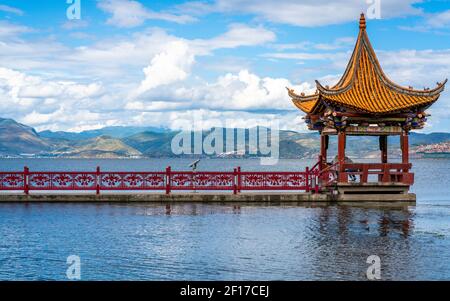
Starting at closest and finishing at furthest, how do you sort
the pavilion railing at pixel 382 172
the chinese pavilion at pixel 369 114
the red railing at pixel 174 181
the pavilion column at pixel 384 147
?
the chinese pavilion at pixel 369 114 < the pavilion railing at pixel 382 172 < the red railing at pixel 174 181 < the pavilion column at pixel 384 147

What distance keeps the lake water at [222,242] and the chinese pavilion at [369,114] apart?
2496 mm

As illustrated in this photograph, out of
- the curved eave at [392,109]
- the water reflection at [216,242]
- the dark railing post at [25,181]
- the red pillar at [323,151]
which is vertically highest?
the curved eave at [392,109]

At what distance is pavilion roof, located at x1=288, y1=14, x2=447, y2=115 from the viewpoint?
1272 inches

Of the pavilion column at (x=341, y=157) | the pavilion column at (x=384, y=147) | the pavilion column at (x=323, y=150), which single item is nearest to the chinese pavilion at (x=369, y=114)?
the pavilion column at (x=341, y=157)

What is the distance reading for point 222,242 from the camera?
21.4 m

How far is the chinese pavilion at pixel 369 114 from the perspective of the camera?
107 ft

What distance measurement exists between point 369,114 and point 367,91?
5.26ft

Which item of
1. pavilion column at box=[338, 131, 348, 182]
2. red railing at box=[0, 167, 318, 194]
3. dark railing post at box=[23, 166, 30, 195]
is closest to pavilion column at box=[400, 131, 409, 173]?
pavilion column at box=[338, 131, 348, 182]

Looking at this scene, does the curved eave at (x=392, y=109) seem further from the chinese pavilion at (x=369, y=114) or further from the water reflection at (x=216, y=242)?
the water reflection at (x=216, y=242)

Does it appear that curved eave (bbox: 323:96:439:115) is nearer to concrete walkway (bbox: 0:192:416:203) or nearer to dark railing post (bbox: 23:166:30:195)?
concrete walkway (bbox: 0:192:416:203)

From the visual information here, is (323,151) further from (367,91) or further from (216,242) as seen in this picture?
(216,242)

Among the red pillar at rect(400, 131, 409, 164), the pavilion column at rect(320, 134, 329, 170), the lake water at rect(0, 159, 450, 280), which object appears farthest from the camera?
the pavilion column at rect(320, 134, 329, 170)

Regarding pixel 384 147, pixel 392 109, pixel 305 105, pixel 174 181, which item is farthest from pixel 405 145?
pixel 174 181
